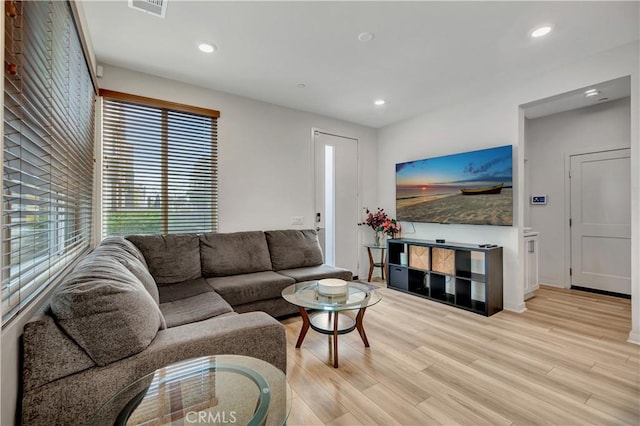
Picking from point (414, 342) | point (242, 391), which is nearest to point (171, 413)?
point (242, 391)

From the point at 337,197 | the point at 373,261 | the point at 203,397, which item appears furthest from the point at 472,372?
the point at 337,197

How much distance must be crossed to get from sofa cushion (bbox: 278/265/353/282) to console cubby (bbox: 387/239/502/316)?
116 cm

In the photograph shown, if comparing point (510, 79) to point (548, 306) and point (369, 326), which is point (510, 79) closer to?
point (548, 306)

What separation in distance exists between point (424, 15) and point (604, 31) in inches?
61.7

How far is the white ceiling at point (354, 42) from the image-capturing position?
206cm

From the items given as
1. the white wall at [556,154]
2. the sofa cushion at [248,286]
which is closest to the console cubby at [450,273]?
the white wall at [556,154]

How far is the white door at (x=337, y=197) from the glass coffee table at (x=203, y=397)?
320cm

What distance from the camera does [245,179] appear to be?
3641 mm

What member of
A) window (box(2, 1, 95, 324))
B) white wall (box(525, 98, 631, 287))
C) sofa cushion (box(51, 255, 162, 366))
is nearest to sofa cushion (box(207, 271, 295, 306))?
window (box(2, 1, 95, 324))

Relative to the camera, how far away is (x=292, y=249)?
360 cm

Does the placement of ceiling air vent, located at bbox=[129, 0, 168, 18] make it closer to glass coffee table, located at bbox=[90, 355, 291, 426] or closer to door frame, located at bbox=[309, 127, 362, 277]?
glass coffee table, located at bbox=[90, 355, 291, 426]

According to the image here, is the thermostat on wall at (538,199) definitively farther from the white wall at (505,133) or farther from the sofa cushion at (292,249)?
the sofa cushion at (292,249)

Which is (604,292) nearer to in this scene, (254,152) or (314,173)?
(314,173)

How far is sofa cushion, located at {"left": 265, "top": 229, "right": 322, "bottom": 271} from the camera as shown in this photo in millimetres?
3502
